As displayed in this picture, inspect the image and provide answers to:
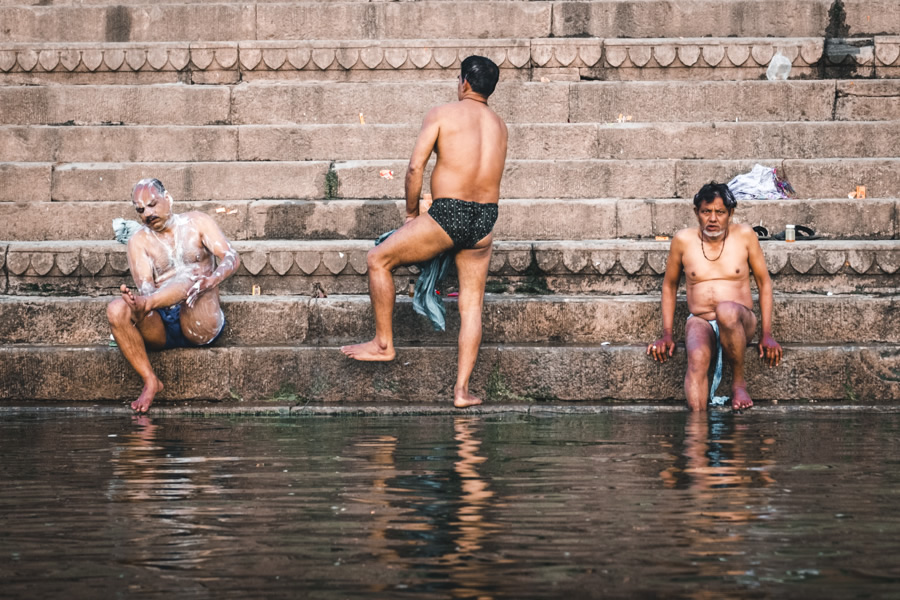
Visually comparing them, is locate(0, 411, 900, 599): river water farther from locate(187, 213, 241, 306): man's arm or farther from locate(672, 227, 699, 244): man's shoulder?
locate(672, 227, 699, 244): man's shoulder

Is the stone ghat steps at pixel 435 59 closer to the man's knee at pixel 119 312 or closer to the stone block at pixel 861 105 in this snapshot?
the stone block at pixel 861 105

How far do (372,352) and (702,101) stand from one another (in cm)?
397

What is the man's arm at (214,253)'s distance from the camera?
782 cm

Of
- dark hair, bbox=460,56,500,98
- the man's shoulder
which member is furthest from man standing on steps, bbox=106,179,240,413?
the man's shoulder

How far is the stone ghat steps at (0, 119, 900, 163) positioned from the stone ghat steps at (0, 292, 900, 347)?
1993mm

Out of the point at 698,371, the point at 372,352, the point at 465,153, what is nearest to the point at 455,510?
the point at 372,352

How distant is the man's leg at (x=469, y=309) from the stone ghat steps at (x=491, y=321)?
1.41ft

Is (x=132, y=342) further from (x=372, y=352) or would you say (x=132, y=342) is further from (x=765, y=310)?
(x=765, y=310)

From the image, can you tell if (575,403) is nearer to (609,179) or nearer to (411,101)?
(609,179)

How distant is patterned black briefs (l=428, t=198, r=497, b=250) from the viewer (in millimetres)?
7547

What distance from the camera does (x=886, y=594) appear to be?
3.50m

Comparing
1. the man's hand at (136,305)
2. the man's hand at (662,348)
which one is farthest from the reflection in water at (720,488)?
the man's hand at (136,305)

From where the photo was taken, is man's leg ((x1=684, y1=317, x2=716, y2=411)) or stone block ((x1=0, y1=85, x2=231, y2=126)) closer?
man's leg ((x1=684, y1=317, x2=716, y2=411))

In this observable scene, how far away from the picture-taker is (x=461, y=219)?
755 centimetres
